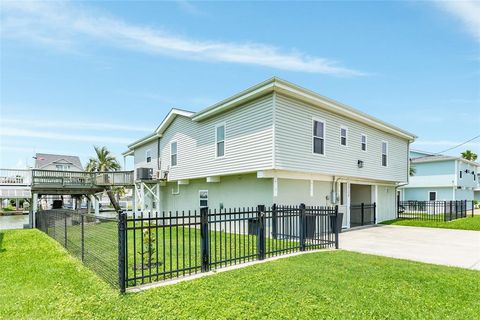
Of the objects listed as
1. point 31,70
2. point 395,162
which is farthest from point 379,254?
point 31,70

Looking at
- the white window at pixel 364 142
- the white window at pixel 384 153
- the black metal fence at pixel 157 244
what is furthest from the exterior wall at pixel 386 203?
the black metal fence at pixel 157 244

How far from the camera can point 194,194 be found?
16.2 metres

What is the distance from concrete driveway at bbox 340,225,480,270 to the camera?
7.59 meters

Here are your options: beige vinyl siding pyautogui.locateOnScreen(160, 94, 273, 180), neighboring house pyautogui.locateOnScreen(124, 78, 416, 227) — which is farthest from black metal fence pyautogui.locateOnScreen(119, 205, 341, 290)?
beige vinyl siding pyautogui.locateOnScreen(160, 94, 273, 180)

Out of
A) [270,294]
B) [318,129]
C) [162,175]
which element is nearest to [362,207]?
[318,129]

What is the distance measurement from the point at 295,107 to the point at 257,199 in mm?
3939

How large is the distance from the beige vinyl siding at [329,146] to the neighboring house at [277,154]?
4 centimetres

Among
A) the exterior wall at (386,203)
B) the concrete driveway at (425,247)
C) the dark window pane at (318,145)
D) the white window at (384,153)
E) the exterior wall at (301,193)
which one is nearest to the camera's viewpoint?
the concrete driveway at (425,247)

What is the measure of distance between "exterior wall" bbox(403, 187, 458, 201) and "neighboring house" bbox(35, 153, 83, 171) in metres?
47.5

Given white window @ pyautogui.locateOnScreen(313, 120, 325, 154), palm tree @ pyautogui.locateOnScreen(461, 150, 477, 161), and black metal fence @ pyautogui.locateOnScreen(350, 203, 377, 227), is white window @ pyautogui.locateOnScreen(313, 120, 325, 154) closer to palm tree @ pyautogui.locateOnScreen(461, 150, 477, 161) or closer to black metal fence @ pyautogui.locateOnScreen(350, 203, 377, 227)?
black metal fence @ pyautogui.locateOnScreen(350, 203, 377, 227)

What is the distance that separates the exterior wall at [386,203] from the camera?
1777cm

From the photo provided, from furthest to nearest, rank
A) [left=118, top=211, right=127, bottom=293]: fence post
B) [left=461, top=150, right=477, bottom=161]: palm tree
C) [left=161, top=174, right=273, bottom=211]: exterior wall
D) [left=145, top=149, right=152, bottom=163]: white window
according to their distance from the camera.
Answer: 1. [left=461, top=150, right=477, bottom=161]: palm tree
2. [left=145, top=149, right=152, bottom=163]: white window
3. [left=161, top=174, right=273, bottom=211]: exterior wall
4. [left=118, top=211, right=127, bottom=293]: fence post

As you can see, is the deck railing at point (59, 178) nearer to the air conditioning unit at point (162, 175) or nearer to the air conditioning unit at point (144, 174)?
the air conditioning unit at point (144, 174)

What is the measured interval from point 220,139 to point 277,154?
11.6 feet
